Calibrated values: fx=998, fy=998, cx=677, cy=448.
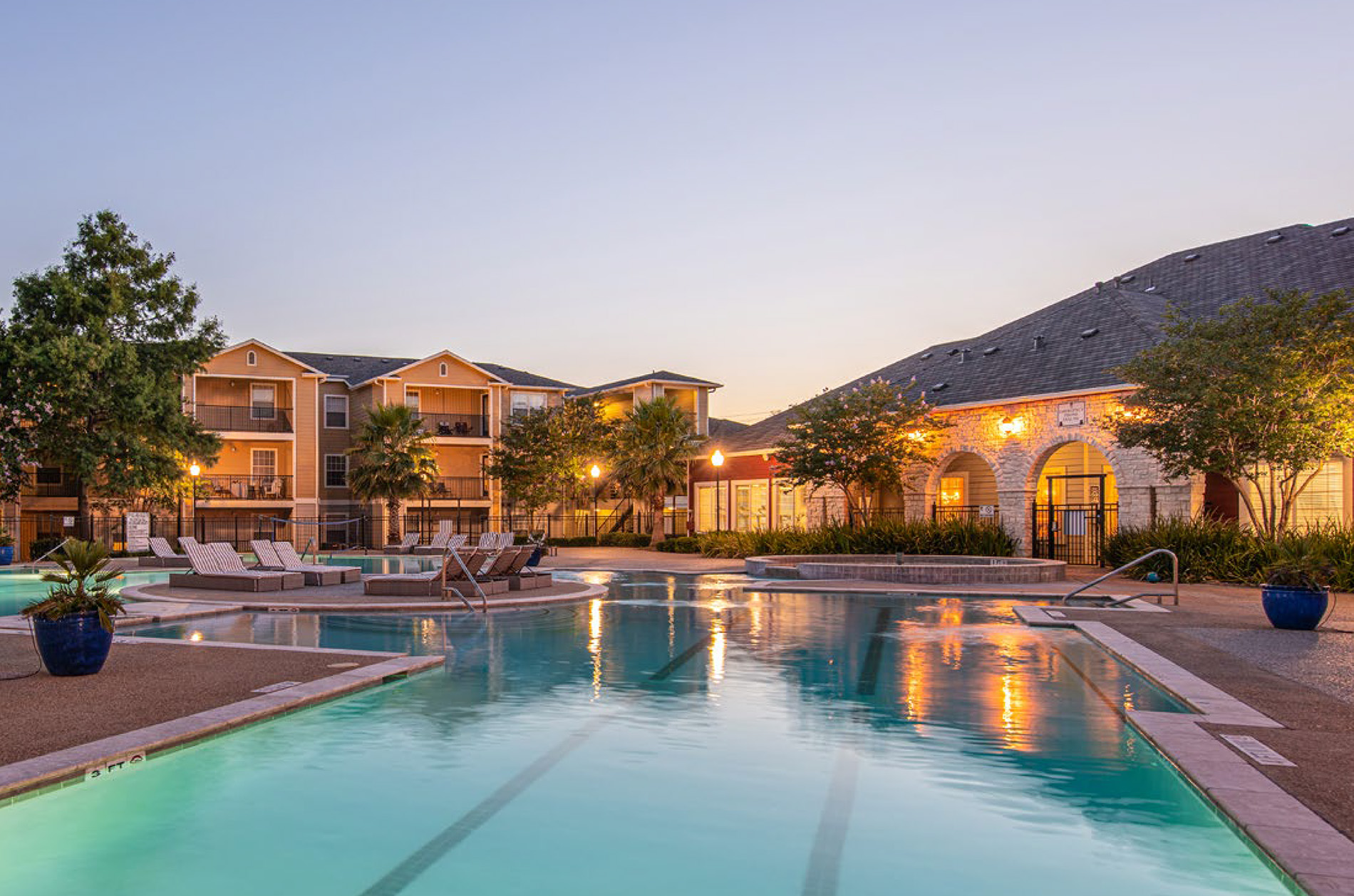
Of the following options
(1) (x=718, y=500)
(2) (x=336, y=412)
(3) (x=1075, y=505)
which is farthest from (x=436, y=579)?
(2) (x=336, y=412)

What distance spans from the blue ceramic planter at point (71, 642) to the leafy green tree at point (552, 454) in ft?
107

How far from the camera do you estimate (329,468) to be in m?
45.8

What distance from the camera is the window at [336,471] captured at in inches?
1800

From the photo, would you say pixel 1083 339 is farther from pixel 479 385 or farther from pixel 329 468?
pixel 329 468

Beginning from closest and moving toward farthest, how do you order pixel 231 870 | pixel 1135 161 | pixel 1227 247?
pixel 231 870 → pixel 1135 161 → pixel 1227 247

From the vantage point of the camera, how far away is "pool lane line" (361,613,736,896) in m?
5.02

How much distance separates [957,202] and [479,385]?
25162 mm

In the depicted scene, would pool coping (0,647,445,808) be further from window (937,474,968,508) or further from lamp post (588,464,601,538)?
lamp post (588,464,601,538)

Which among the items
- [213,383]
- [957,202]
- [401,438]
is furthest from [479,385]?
[957,202]

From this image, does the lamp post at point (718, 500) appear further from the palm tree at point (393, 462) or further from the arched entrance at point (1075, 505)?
the palm tree at point (393, 462)

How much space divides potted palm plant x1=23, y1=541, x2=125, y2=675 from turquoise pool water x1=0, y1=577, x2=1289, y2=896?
2566mm

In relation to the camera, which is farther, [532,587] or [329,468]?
[329,468]

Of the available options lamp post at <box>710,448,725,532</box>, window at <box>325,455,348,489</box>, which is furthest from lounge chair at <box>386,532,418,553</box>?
window at <box>325,455,348,489</box>

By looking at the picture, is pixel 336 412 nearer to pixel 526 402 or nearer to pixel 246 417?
pixel 246 417
